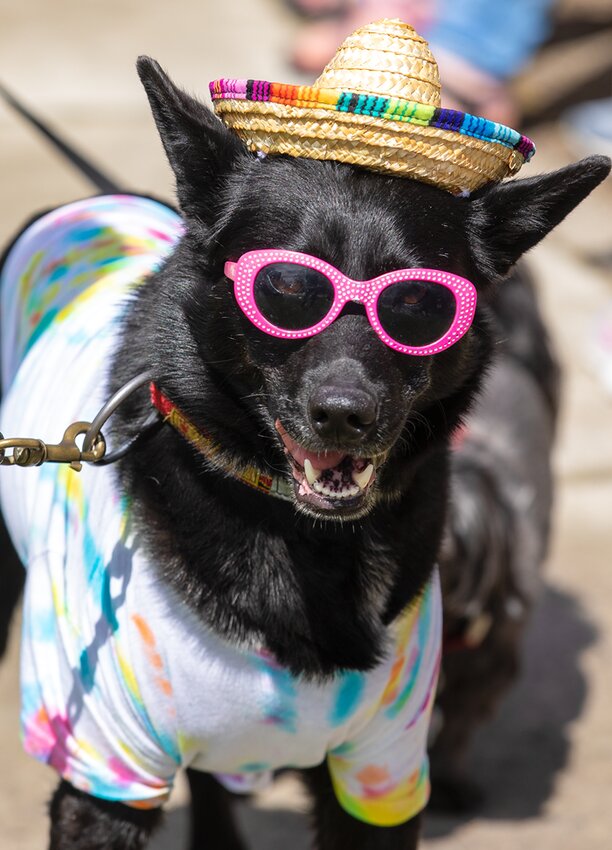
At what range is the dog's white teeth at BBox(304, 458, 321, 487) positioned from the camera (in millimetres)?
1991

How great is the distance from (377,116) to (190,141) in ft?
1.01

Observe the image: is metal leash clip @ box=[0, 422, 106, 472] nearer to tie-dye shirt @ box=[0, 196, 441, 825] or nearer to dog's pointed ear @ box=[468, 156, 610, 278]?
tie-dye shirt @ box=[0, 196, 441, 825]

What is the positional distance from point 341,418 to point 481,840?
1865mm

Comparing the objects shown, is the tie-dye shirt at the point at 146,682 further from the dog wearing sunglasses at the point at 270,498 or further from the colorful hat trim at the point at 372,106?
the colorful hat trim at the point at 372,106

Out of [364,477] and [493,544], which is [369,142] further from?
[493,544]

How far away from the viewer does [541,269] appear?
21.0 ft

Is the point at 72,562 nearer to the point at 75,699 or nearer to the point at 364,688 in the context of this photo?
the point at 75,699

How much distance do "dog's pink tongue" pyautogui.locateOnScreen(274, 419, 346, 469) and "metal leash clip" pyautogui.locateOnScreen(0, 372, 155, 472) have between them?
0.86 feet

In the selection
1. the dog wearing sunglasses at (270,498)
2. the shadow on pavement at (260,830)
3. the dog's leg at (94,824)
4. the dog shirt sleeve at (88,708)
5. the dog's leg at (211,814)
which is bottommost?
the shadow on pavement at (260,830)

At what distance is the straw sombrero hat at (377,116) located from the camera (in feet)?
6.16

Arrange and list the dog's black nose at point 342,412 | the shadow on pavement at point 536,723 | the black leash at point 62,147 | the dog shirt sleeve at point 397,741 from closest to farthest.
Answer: the dog's black nose at point 342,412 → the dog shirt sleeve at point 397,741 → the black leash at point 62,147 → the shadow on pavement at point 536,723

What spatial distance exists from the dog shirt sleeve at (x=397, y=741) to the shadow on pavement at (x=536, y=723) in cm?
117

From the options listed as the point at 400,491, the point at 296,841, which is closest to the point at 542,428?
the point at 296,841

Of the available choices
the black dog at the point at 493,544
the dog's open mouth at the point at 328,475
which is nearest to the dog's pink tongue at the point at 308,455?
the dog's open mouth at the point at 328,475
